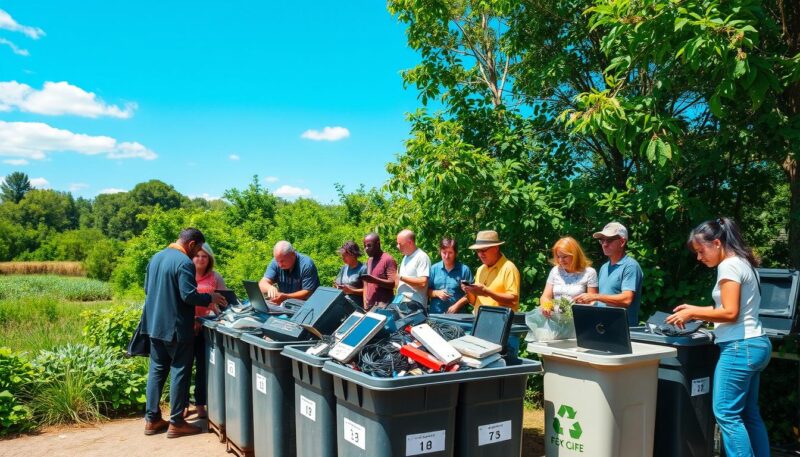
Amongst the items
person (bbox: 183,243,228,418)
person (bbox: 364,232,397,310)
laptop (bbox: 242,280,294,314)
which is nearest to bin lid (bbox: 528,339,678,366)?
laptop (bbox: 242,280,294,314)

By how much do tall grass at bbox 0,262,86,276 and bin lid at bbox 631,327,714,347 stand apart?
5259cm

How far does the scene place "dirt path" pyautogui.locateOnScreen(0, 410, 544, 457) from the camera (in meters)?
4.89

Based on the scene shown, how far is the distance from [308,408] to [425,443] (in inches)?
38.0

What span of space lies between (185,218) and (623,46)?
14015mm

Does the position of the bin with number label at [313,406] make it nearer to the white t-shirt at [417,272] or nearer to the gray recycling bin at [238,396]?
the gray recycling bin at [238,396]

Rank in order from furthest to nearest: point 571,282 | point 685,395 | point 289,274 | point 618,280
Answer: point 289,274 < point 571,282 < point 618,280 < point 685,395

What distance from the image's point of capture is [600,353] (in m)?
3.47

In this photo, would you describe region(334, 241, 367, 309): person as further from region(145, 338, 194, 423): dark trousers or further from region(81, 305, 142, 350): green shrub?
region(81, 305, 142, 350): green shrub

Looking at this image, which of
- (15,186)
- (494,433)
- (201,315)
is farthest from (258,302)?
(15,186)

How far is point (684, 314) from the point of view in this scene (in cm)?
355

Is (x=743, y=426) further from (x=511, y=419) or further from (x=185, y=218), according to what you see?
(x=185, y=218)

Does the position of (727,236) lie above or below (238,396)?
above

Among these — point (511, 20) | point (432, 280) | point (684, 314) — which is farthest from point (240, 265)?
point (684, 314)

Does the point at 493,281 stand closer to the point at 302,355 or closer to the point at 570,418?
the point at 570,418
